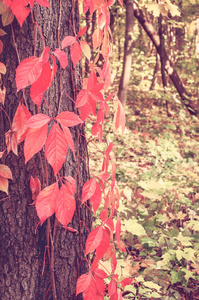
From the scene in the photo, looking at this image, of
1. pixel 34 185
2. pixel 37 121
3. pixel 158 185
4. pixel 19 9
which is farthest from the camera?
pixel 158 185

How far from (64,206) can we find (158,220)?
1957mm

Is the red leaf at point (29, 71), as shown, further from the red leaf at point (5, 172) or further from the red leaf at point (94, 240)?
the red leaf at point (94, 240)

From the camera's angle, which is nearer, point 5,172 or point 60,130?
point 60,130

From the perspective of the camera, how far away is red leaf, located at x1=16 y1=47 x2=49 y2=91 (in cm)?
91

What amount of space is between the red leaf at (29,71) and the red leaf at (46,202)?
404mm

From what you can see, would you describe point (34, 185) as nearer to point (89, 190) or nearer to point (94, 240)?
point (89, 190)

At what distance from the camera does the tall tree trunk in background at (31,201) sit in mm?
1228

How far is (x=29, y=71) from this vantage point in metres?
0.92

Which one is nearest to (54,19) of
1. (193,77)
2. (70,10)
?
(70,10)

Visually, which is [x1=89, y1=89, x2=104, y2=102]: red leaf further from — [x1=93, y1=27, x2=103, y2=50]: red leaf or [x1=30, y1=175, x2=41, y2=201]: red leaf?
[x1=30, y1=175, x2=41, y2=201]: red leaf

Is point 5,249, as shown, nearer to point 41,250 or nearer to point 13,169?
point 41,250

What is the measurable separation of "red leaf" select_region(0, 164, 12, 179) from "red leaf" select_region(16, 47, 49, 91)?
0.45 m

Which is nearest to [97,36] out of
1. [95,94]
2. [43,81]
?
[95,94]

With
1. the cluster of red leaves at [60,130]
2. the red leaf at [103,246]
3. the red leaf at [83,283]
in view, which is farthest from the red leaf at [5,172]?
the red leaf at [83,283]
